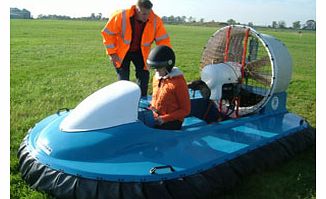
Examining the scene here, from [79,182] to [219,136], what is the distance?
136 cm

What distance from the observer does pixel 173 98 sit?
345cm

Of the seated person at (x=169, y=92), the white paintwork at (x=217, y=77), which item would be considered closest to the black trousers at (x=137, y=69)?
the white paintwork at (x=217, y=77)

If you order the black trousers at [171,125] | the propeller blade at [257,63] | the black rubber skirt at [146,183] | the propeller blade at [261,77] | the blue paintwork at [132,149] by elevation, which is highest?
the propeller blade at [257,63]

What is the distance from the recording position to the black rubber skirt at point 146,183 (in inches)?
108

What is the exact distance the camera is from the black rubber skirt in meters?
2.74

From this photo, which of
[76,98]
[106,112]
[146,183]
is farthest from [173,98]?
[76,98]

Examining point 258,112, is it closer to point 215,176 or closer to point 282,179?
point 282,179

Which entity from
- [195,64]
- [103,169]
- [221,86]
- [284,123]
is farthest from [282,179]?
[195,64]

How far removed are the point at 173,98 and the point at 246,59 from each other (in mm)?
1355

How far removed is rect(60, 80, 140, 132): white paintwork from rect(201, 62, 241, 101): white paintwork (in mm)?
975

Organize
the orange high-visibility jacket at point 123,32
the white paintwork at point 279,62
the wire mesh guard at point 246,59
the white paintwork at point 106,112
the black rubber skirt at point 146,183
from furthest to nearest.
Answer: the orange high-visibility jacket at point 123,32 < the wire mesh guard at point 246,59 < the white paintwork at point 279,62 < the white paintwork at point 106,112 < the black rubber skirt at point 146,183

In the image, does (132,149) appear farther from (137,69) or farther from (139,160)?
(137,69)

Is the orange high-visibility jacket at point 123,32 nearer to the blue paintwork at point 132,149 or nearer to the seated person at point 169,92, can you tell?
the seated person at point 169,92

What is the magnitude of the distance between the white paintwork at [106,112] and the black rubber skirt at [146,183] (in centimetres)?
41
